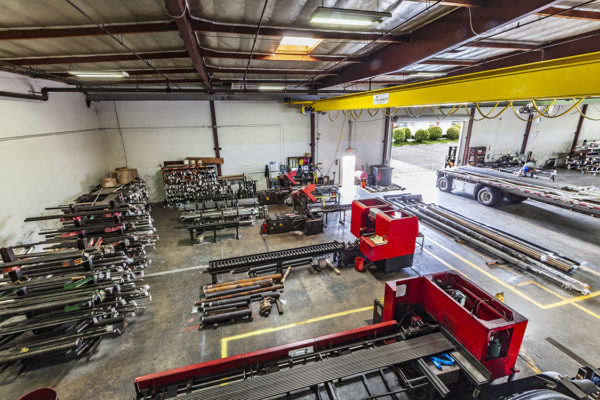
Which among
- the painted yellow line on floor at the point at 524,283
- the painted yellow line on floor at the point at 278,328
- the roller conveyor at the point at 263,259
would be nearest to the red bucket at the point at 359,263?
the roller conveyor at the point at 263,259

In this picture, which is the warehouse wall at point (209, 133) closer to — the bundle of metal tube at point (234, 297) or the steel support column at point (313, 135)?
the steel support column at point (313, 135)

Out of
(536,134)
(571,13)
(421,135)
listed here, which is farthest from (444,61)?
(421,135)

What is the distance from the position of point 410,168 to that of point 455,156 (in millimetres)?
3158

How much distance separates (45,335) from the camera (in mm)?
4762

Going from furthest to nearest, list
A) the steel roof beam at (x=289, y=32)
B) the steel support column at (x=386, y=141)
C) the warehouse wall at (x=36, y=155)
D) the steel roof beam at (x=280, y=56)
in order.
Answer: the steel support column at (x=386, y=141) < the steel roof beam at (x=280, y=56) < the warehouse wall at (x=36, y=155) < the steel roof beam at (x=289, y=32)

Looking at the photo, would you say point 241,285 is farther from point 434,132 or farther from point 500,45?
point 434,132

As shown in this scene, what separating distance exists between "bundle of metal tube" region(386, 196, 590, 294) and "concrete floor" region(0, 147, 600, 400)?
0.82 feet

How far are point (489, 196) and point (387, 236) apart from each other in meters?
7.91

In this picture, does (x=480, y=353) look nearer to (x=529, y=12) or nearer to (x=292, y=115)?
(x=529, y=12)

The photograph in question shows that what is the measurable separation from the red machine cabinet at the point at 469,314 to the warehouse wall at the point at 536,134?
52.4ft

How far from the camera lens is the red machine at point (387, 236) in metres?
6.42

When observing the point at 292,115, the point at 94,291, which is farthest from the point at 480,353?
the point at 292,115

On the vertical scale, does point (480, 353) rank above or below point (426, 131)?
below

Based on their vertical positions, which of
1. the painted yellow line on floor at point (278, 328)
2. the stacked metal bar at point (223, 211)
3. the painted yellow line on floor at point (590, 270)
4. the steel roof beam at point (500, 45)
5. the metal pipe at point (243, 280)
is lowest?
the painted yellow line on floor at point (278, 328)
